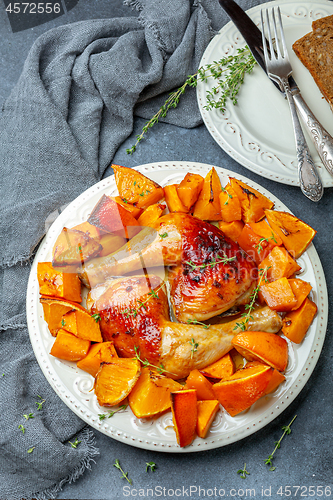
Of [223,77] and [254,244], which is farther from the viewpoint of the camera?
[223,77]

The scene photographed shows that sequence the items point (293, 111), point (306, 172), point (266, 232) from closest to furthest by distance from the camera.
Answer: point (266, 232), point (306, 172), point (293, 111)

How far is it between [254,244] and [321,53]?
46.7 inches

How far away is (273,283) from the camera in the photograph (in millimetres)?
1757

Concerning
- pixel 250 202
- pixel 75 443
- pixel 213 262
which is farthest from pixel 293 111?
pixel 75 443

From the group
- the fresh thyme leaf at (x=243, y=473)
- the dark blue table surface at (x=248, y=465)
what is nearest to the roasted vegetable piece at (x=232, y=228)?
the dark blue table surface at (x=248, y=465)

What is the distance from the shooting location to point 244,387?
161 cm

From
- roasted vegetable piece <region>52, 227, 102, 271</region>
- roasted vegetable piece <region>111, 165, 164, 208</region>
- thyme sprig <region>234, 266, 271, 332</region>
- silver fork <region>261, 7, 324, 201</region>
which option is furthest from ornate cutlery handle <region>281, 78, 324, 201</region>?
roasted vegetable piece <region>52, 227, 102, 271</region>

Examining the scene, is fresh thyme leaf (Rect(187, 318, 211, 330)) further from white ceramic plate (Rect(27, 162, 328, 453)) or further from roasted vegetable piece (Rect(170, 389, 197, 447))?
white ceramic plate (Rect(27, 162, 328, 453))

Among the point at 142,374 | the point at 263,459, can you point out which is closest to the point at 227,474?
the point at 263,459

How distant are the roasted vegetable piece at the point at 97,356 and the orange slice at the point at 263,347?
51 centimetres

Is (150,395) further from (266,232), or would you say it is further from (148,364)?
(266,232)

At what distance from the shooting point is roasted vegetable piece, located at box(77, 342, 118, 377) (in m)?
1.68

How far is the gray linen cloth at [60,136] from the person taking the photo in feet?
6.34

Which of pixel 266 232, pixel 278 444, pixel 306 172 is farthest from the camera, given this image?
pixel 306 172
